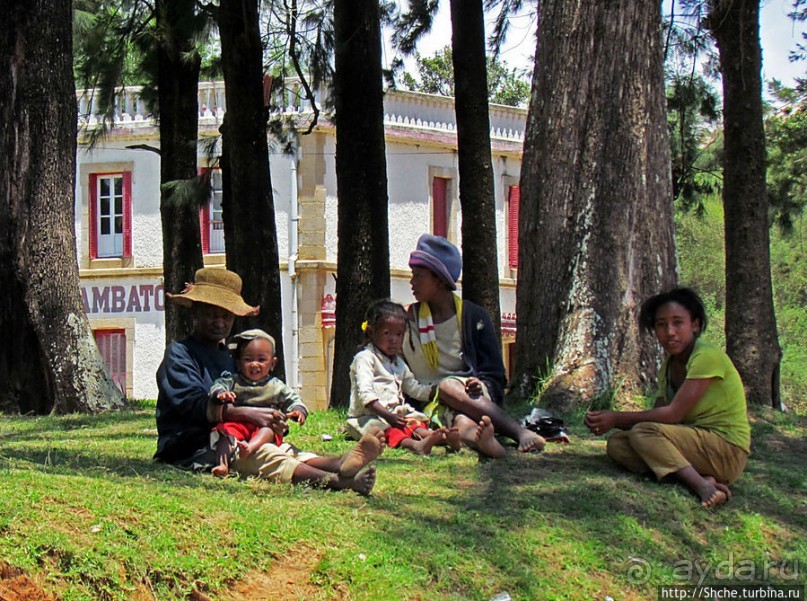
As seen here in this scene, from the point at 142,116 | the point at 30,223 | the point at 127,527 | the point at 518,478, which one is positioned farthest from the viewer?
→ the point at 142,116

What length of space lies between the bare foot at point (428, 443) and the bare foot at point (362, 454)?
145 cm

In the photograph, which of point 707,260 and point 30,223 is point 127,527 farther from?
point 707,260

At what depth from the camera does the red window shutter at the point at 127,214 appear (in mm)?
28156

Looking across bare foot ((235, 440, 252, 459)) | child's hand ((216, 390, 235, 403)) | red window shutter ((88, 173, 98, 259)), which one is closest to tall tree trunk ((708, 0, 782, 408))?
bare foot ((235, 440, 252, 459))

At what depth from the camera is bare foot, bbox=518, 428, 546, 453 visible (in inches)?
305

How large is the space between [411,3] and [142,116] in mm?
13786

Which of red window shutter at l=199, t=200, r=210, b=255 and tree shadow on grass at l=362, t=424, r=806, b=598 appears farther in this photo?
red window shutter at l=199, t=200, r=210, b=255

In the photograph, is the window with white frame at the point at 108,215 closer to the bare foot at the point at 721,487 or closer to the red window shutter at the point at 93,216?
the red window shutter at the point at 93,216

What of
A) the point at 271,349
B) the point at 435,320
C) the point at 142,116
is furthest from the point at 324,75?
the point at 142,116

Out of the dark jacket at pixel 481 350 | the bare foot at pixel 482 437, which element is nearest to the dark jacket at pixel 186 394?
the bare foot at pixel 482 437

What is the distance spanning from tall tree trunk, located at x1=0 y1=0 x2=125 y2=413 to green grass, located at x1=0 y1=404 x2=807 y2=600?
158 inches

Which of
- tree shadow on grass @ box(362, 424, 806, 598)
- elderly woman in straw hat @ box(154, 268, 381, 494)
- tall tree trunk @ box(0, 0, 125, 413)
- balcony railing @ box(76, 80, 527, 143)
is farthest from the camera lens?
balcony railing @ box(76, 80, 527, 143)

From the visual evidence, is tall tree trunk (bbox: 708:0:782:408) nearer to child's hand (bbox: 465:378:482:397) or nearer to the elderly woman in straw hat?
child's hand (bbox: 465:378:482:397)

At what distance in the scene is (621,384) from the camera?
905 centimetres
